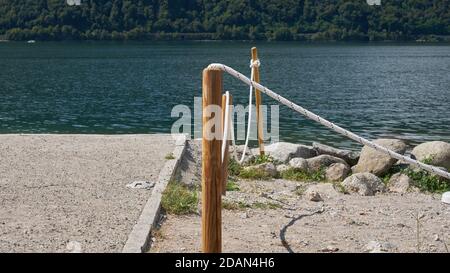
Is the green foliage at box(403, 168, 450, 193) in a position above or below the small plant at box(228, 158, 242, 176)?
Result: below

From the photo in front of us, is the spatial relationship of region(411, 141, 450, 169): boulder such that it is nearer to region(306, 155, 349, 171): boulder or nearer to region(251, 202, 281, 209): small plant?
region(306, 155, 349, 171): boulder

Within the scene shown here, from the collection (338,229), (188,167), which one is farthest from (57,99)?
(338,229)

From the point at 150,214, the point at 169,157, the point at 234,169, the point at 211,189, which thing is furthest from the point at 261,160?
the point at 211,189

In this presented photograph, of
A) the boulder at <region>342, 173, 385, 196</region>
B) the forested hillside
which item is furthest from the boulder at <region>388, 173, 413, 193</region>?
the forested hillside

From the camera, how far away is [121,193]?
9.43 m

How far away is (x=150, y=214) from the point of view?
27.0 ft

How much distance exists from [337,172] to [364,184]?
4.70 feet

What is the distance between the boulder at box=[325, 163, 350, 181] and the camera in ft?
41.5

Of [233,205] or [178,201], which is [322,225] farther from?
[178,201]

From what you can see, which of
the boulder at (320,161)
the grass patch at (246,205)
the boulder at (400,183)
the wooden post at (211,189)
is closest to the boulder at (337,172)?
the boulder at (320,161)

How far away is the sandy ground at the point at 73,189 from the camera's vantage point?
7398 mm

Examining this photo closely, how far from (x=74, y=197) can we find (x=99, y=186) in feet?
2.27

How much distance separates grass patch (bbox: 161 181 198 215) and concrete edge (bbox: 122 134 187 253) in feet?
0.31
